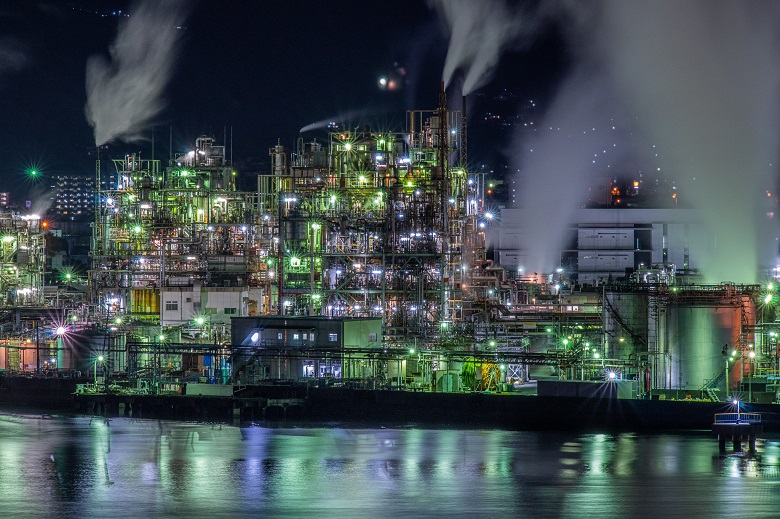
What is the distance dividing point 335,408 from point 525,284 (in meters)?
26.6

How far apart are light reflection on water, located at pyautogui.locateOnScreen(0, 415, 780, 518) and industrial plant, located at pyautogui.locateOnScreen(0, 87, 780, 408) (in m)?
4.14

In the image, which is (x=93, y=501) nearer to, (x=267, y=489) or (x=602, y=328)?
(x=267, y=489)

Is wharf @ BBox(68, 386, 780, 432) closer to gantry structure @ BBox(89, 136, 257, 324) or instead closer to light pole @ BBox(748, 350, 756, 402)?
light pole @ BBox(748, 350, 756, 402)

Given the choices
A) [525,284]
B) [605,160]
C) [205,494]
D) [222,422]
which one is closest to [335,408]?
[222,422]

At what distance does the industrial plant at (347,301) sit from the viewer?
4294 centimetres

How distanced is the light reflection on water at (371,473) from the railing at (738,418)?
0.81 meters

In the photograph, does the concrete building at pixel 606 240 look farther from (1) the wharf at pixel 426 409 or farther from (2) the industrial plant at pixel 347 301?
(1) the wharf at pixel 426 409

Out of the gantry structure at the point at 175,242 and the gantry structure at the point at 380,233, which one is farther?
the gantry structure at the point at 175,242

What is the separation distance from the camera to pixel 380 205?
53.5m

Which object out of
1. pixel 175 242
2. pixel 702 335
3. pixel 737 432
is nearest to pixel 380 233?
pixel 175 242

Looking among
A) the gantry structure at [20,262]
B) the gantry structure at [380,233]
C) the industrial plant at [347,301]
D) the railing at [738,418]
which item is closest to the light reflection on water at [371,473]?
the railing at [738,418]

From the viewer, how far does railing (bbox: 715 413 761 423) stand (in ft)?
122

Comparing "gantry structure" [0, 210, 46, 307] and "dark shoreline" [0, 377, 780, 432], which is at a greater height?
"gantry structure" [0, 210, 46, 307]

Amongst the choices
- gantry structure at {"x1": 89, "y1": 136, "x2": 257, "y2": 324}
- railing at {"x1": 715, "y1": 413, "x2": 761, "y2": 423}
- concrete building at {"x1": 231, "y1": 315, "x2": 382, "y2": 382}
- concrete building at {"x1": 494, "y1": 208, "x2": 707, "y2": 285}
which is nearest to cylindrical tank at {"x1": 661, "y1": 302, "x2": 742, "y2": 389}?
railing at {"x1": 715, "y1": 413, "x2": 761, "y2": 423}
